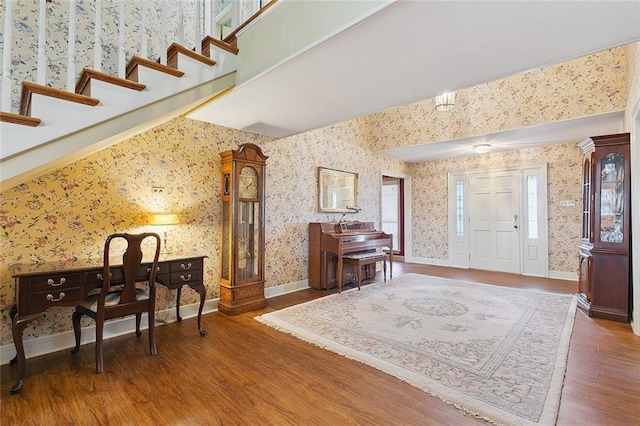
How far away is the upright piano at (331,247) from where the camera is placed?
4.46 meters

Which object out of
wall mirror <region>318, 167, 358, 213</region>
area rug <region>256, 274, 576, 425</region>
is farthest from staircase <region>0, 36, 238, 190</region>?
wall mirror <region>318, 167, 358, 213</region>

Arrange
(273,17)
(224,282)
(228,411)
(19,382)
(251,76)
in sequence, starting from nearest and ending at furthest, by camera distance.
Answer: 1. (228,411)
2. (19,382)
3. (273,17)
4. (251,76)
5. (224,282)

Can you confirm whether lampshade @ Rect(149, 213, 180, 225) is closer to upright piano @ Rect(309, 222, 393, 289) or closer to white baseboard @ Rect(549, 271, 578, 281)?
upright piano @ Rect(309, 222, 393, 289)

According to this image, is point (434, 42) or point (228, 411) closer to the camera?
point (228, 411)

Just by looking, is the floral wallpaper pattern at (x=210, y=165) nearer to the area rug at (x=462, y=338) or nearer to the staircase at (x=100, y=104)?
the staircase at (x=100, y=104)

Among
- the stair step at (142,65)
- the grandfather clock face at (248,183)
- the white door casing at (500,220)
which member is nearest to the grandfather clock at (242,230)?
the grandfather clock face at (248,183)

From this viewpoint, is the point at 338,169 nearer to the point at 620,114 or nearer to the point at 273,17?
the point at 273,17

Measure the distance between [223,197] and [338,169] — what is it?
7.76ft

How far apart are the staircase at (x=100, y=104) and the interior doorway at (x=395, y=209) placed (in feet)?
18.4

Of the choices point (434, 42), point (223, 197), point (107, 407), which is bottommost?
point (107, 407)

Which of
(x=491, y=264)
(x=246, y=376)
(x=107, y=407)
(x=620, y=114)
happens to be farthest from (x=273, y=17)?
(x=491, y=264)

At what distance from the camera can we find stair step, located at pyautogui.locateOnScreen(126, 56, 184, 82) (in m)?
2.06

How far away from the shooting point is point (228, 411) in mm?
1736

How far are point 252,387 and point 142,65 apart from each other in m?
2.36
